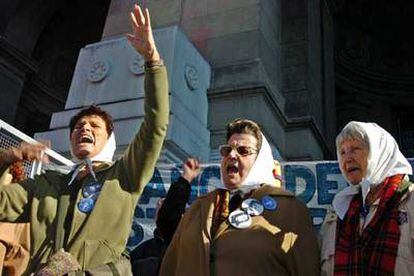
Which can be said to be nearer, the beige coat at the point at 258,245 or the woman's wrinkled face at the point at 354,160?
the beige coat at the point at 258,245

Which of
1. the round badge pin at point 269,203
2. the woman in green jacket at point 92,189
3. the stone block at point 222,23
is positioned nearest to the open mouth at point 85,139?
the woman in green jacket at point 92,189

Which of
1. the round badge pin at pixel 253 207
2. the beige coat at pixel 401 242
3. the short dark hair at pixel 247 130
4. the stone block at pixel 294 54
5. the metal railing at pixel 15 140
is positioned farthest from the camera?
the stone block at pixel 294 54

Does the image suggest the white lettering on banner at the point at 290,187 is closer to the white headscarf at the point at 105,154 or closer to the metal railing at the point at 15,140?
the metal railing at the point at 15,140

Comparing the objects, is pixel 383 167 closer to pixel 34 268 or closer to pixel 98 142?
pixel 98 142

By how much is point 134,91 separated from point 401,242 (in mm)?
5553

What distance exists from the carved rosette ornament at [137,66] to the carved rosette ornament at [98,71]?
0.45 m

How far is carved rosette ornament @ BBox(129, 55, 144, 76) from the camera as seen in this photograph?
25.4 ft

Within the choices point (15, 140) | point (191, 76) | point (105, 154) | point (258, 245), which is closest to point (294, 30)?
point (191, 76)

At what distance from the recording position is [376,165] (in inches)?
112

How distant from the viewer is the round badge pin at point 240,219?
112 inches

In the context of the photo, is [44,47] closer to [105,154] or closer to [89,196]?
[105,154]

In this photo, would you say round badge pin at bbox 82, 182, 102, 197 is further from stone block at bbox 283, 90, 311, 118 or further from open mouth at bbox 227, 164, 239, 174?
stone block at bbox 283, 90, 311, 118

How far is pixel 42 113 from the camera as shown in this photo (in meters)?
17.8

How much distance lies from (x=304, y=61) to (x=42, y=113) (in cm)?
1028
